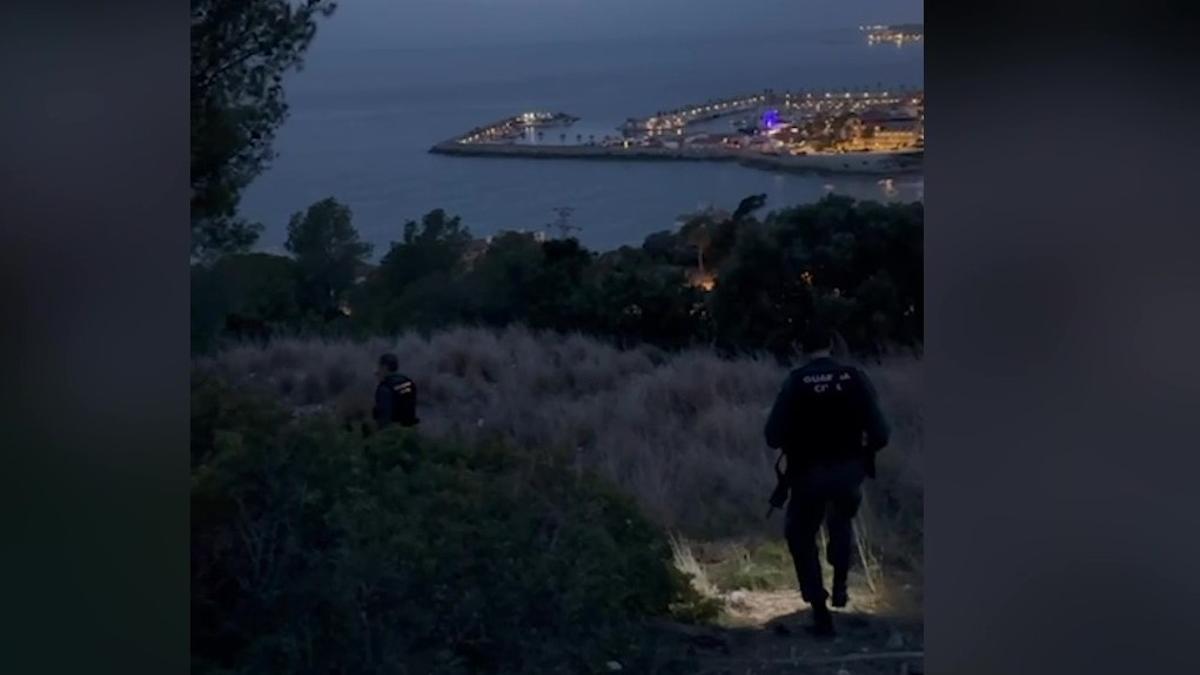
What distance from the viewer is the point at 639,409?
4.80m

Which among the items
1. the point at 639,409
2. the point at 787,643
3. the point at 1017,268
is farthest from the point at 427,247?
the point at 1017,268

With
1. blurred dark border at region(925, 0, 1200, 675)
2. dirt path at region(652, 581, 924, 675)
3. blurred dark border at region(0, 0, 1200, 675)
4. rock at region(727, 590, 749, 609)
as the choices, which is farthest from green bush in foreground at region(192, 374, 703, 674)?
blurred dark border at region(925, 0, 1200, 675)

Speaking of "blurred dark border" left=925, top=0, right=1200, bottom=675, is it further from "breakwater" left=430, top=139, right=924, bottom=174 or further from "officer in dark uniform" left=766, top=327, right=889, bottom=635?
"breakwater" left=430, top=139, right=924, bottom=174

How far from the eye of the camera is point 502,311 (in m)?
4.73

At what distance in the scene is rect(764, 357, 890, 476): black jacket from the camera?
421cm

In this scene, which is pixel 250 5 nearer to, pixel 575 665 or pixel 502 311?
pixel 502 311

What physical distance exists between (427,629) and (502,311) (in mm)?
1088

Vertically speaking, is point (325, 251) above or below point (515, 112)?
below

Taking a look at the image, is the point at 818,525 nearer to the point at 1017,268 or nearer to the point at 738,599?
the point at 738,599

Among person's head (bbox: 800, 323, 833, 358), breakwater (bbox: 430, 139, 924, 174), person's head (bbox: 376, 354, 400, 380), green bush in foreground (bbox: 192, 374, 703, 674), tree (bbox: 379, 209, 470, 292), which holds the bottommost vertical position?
green bush in foreground (bbox: 192, 374, 703, 674)

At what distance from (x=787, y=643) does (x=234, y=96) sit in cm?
206

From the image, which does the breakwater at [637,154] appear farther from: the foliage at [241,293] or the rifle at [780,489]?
the rifle at [780,489]

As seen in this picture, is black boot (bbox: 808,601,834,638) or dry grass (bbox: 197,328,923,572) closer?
black boot (bbox: 808,601,834,638)

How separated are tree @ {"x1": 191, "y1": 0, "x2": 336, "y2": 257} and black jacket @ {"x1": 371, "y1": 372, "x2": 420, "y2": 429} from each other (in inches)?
23.3
